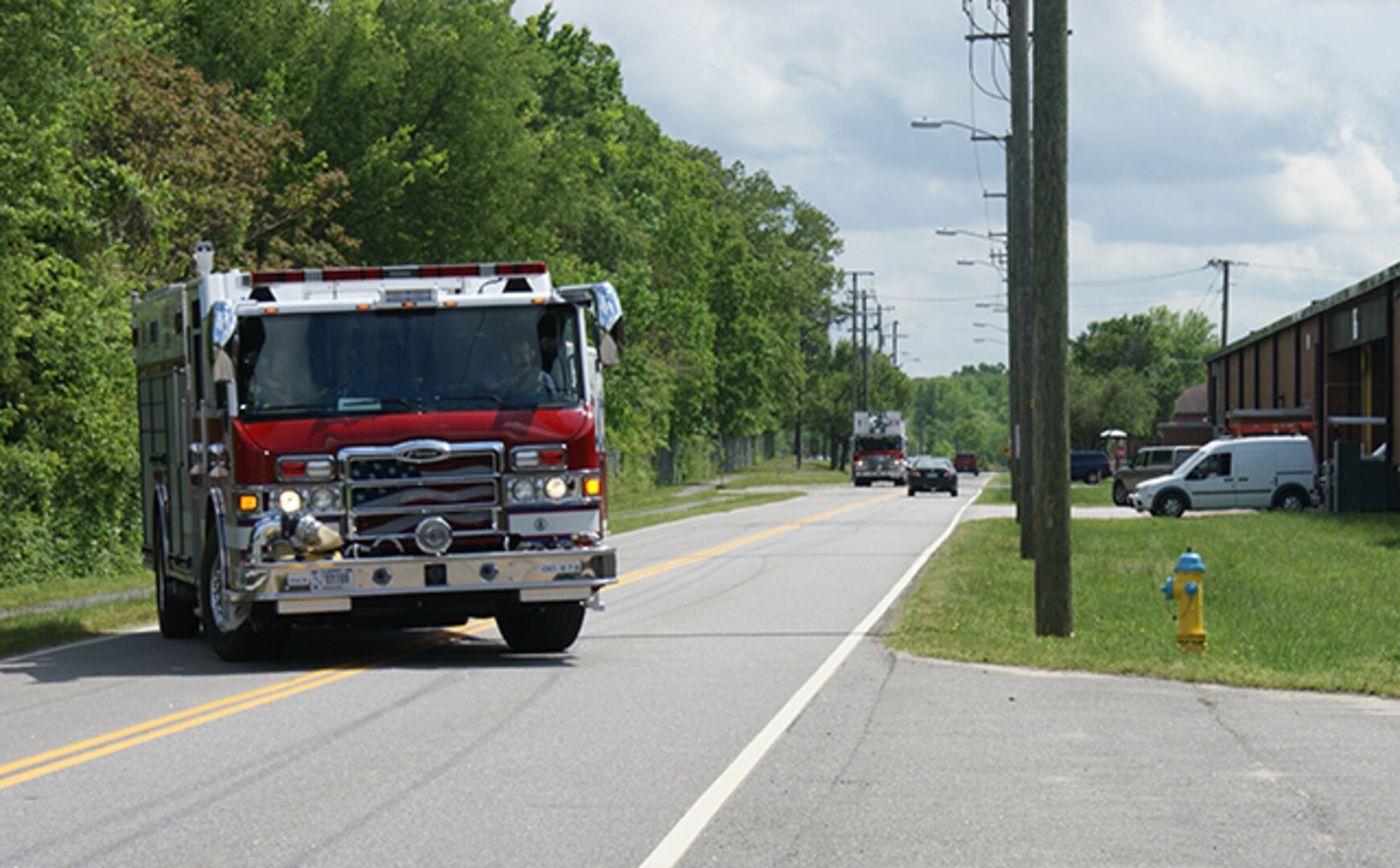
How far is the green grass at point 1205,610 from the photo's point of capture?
13648 mm

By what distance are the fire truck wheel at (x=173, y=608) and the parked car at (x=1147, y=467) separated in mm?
40664

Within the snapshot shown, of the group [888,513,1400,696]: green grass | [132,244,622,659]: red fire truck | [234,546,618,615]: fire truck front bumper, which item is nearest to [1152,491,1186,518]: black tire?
[888,513,1400,696]: green grass

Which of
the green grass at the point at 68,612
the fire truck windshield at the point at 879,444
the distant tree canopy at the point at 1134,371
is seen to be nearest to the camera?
the green grass at the point at 68,612

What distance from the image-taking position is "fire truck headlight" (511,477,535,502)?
42.9 ft

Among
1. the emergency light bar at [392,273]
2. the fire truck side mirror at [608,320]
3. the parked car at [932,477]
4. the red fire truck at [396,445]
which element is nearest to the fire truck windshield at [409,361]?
the red fire truck at [396,445]

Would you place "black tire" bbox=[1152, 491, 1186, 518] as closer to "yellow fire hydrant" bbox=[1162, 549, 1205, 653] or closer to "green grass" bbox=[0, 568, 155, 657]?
"green grass" bbox=[0, 568, 155, 657]

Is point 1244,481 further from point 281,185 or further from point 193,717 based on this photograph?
point 193,717

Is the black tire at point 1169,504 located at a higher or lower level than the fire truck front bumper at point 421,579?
lower

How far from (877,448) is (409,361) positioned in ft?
227

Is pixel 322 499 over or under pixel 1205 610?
over

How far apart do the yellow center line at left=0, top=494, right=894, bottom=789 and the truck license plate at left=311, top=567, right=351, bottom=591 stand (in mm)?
661

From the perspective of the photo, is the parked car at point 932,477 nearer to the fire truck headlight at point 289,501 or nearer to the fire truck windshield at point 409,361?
the fire truck windshield at point 409,361

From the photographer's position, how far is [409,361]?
13.2 meters

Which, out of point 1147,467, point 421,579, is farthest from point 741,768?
point 1147,467
